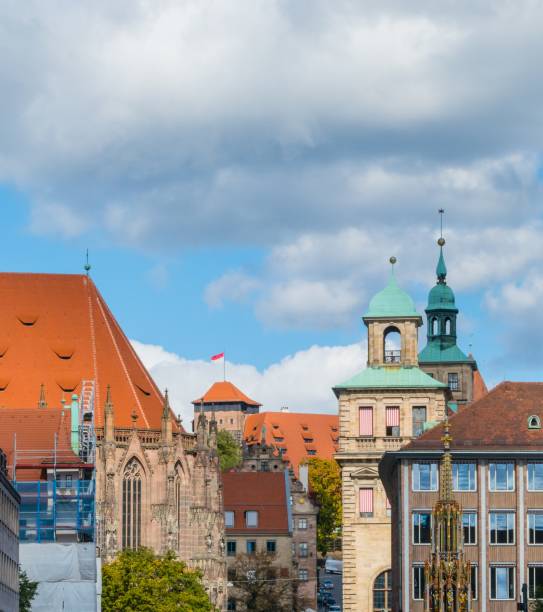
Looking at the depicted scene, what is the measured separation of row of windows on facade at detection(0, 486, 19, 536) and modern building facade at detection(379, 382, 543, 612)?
2253 cm

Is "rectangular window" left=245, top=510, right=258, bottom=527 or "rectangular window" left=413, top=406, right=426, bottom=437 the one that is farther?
"rectangular window" left=245, top=510, right=258, bottom=527

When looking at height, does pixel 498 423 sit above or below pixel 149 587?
above

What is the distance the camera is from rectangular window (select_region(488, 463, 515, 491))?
109562 mm

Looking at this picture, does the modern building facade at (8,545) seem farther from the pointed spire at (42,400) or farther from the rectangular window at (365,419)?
the rectangular window at (365,419)

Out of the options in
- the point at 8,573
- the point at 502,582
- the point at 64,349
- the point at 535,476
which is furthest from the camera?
the point at 64,349

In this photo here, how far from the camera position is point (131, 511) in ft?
423

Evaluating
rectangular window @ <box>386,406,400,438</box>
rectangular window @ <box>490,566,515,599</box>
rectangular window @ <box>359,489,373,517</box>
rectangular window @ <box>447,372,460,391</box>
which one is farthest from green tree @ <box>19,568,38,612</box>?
rectangular window @ <box>447,372,460,391</box>

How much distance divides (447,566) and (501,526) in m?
36.5

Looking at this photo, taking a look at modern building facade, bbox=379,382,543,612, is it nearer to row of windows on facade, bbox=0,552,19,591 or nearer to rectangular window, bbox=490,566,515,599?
rectangular window, bbox=490,566,515,599

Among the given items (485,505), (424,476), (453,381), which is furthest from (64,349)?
(453,381)

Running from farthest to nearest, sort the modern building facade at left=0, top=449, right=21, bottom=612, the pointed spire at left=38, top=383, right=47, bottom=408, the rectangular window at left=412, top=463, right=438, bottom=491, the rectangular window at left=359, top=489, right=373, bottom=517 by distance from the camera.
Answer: the rectangular window at left=359, top=489, right=373, bottom=517 < the pointed spire at left=38, top=383, right=47, bottom=408 < the rectangular window at left=412, top=463, right=438, bottom=491 < the modern building facade at left=0, top=449, right=21, bottom=612

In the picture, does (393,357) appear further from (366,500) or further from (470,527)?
(470,527)

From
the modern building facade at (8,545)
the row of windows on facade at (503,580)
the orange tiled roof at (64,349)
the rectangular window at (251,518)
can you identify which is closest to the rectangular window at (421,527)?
the row of windows on facade at (503,580)

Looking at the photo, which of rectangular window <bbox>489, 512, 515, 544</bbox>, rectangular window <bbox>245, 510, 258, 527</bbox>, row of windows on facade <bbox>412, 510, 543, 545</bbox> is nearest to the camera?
row of windows on facade <bbox>412, 510, 543, 545</bbox>
